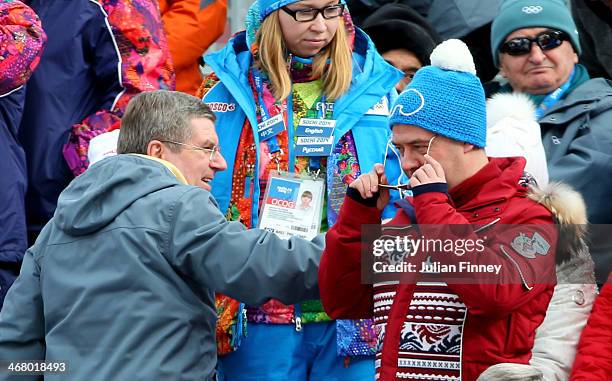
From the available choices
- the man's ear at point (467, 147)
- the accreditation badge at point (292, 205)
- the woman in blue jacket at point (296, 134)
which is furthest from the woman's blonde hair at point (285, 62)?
the man's ear at point (467, 147)

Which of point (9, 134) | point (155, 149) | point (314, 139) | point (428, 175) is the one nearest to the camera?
point (428, 175)

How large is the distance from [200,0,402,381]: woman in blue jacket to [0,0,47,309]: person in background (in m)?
0.87

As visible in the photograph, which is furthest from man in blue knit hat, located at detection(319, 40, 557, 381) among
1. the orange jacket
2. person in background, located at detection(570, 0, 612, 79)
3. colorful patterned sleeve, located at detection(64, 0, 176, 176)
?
the orange jacket

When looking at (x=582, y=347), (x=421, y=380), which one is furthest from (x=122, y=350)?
(x=582, y=347)

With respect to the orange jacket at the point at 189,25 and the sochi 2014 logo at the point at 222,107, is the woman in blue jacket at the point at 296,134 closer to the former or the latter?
the sochi 2014 logo at the point at 222,107

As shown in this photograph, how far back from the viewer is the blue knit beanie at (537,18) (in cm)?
615

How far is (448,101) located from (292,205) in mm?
1369

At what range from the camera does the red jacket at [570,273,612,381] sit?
15.3 feet

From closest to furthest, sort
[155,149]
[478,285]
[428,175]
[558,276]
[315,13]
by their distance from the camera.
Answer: [478,285]
[428,175]
[155,149]
[558,276]
[315,13]

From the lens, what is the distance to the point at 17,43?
5.84 meters

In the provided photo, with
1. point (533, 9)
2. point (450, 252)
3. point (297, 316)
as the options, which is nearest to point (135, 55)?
point (297, 316)

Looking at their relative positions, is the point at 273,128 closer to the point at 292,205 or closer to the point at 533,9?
the point at 292,205

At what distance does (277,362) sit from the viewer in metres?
5.28

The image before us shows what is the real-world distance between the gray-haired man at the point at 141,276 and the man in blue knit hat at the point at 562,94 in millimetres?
1606
